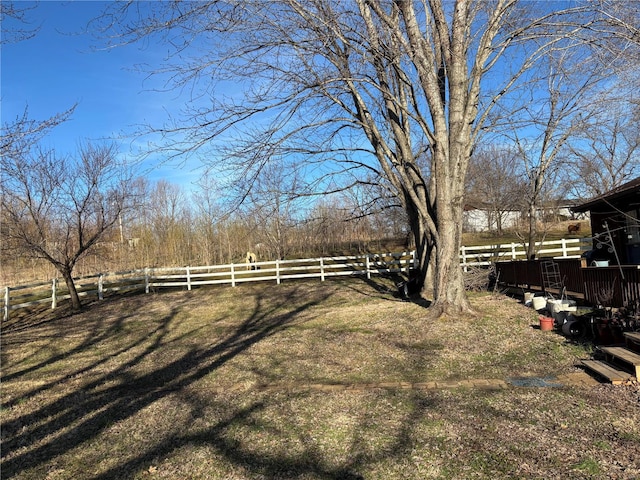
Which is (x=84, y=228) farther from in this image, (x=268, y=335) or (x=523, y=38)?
(x=523, y=38)

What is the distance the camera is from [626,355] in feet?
19.0

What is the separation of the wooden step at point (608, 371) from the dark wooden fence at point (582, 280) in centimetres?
157

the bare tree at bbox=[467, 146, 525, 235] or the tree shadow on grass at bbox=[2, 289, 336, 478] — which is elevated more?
the bare tree at bbox=[467, 146, 525, 235]

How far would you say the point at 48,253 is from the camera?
1567 cm

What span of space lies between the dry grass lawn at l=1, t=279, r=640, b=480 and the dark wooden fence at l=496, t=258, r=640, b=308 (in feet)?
3.67

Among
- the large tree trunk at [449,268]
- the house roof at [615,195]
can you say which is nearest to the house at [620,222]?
the house roof at [615,195]

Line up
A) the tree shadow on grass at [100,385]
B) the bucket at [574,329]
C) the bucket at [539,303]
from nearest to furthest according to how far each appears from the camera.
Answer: the tree shadow on grass at [100,385] → the bucket at [574,329] → the bucket at [539,303]

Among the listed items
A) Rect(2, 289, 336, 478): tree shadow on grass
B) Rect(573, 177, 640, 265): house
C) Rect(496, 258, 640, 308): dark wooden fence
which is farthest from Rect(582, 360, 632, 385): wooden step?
Rect(573, 177, 640, 265): house

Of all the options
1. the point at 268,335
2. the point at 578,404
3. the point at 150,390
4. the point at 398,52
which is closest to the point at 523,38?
the point at 398,52

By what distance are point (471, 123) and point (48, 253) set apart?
14384 mm

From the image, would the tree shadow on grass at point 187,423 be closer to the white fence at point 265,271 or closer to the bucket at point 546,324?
the bucket at point 546,324

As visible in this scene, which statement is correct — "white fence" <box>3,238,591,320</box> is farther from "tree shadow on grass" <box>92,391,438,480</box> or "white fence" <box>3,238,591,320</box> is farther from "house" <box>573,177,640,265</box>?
"tree shadow on grass" <box>92,391,438,480</box>

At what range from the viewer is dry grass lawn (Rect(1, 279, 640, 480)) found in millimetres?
A: 3811

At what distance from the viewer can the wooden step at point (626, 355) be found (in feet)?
17.5
